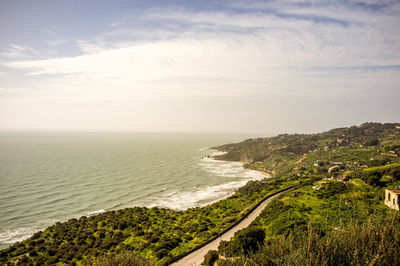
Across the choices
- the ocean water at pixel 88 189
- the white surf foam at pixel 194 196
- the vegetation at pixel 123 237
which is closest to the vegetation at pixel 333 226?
the vegetation at pixel 123 237

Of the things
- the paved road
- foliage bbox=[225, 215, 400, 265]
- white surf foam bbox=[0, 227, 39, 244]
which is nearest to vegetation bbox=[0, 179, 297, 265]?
the paved road

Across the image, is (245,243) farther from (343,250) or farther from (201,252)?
(343,250)

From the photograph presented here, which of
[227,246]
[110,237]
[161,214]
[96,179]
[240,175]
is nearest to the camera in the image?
[227,246]

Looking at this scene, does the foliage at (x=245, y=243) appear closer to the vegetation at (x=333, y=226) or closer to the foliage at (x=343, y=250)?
the vegetation at (x=333, y=226)

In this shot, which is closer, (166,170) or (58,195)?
(58,195)

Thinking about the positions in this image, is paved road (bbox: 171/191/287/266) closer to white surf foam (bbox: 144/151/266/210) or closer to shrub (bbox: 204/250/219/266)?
shrub (bbox: 204/250/219/266)

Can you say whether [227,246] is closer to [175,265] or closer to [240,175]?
[175,265]

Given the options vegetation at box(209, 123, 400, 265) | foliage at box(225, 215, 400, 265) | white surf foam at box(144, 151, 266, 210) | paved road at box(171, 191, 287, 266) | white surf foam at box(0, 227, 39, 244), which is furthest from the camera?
white surf foam at box(144, 151, 266, 210)

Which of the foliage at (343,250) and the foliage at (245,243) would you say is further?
the foliage at (245,243)

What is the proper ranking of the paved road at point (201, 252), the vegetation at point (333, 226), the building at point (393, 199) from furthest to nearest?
the building at point (393, 199)
the paved road at point (201, 252)
the vegetation at point (333, 226)

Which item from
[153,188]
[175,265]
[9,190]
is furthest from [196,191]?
[9,190]

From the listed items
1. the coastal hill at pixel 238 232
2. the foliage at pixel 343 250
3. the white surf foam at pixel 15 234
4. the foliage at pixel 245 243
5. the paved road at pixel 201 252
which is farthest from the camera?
the white surf foam at pixel 15 234
